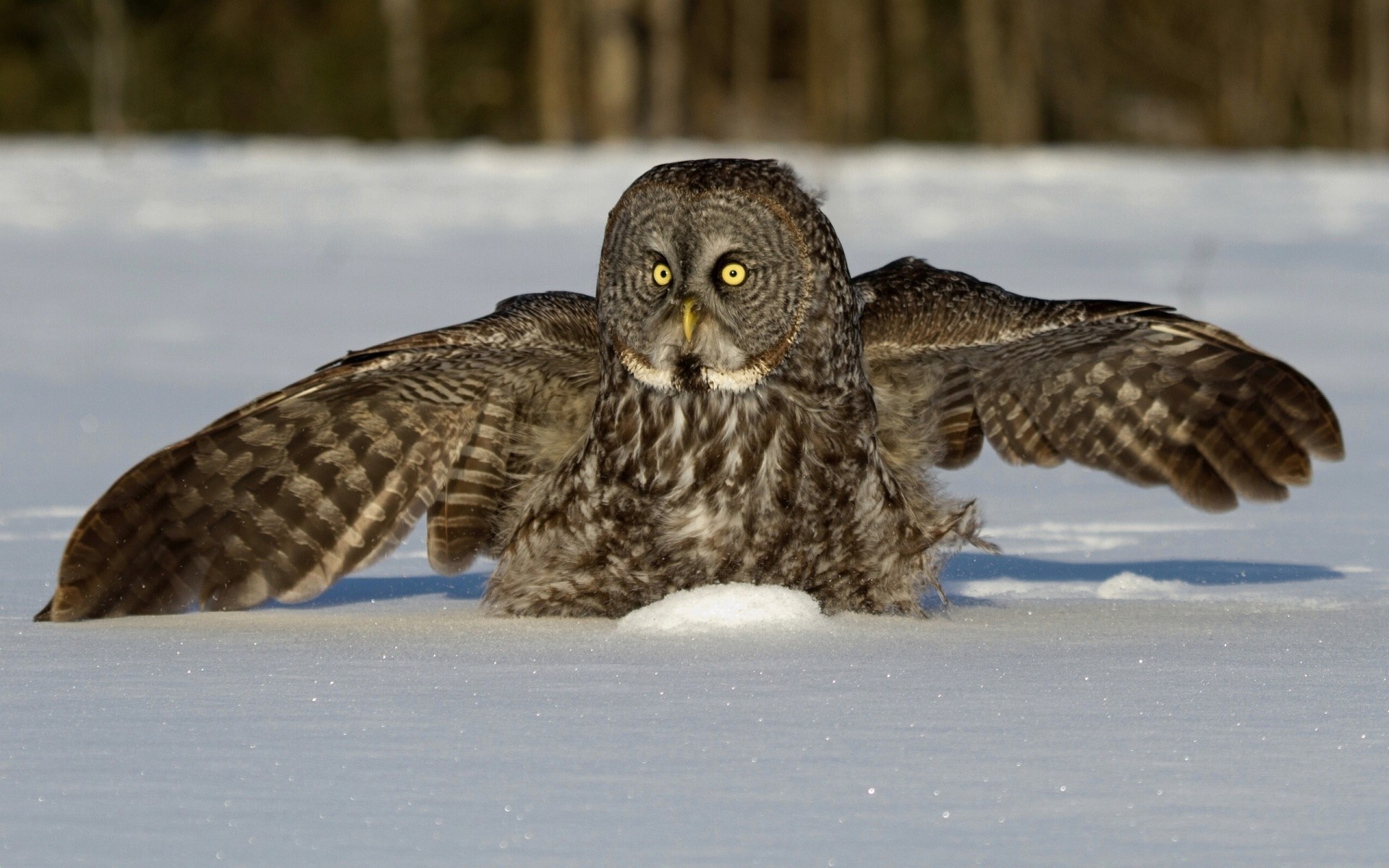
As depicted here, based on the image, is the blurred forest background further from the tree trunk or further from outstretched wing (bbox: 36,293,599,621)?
outstretched wing (bbox: 36,293,599,621)

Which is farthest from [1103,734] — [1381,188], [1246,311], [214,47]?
[214,47]

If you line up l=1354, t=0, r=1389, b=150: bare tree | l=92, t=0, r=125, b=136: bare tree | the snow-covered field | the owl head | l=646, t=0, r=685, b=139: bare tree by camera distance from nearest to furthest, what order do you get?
1. the snow-covered field
2. the owl head
3. l=92, t=0, r=125, b=136: bare tree
4. l=646, t=0, r=685, b=139: bare tree
5. l=1354, t=0, r=1389, b=150: bare tree

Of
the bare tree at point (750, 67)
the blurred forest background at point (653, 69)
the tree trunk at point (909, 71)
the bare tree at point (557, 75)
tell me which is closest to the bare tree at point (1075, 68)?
the blurred forest background at point (653, 69)

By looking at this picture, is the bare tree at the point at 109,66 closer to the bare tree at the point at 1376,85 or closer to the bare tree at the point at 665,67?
the bare tree at the point at 665,67

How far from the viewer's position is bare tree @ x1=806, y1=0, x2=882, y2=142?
2688cm

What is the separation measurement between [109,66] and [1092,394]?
1989cm

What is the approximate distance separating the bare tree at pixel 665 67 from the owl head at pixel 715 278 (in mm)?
22469

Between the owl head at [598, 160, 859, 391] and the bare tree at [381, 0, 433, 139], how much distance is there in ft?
82.8

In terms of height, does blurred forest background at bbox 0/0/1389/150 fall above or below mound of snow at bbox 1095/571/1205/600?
above

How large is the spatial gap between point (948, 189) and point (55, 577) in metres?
13.0

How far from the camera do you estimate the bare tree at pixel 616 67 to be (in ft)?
79.2

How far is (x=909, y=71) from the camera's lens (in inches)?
1310

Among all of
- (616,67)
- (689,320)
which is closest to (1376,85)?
(616,67)

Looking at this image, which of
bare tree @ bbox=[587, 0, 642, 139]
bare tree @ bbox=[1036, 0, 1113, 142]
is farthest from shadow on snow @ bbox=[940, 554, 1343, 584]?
bare tree @ bbox=[1036, 0, 1113, 142]
